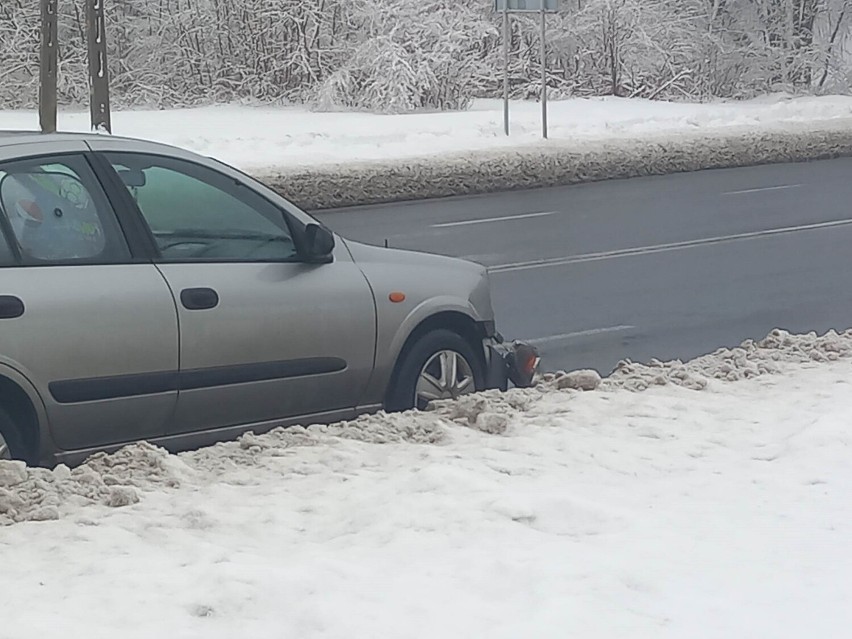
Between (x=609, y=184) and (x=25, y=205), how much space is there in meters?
16.5

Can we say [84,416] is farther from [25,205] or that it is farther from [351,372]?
[351,372]

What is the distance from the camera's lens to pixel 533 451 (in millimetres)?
6121

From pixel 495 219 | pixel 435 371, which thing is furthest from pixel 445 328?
pixel 495 219

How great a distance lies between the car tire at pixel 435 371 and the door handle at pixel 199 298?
45.4 inches

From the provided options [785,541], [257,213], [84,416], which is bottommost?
[785,541]

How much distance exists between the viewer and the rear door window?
→ 5691mm

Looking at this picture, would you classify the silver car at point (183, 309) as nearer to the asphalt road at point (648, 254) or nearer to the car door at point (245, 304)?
the car door at point (245, 304)

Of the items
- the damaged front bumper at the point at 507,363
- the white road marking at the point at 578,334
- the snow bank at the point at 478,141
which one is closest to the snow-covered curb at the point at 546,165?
the snow bank at the point at 478,141

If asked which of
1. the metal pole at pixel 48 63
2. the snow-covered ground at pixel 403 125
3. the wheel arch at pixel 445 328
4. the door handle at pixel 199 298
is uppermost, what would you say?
the metal pole at pixel 48 63

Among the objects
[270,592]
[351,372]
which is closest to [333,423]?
[351,372]

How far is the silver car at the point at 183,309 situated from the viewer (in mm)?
5621

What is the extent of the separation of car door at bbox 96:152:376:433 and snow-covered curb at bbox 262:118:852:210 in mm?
12466

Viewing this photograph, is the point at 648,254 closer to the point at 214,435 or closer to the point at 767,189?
the point at 767,189

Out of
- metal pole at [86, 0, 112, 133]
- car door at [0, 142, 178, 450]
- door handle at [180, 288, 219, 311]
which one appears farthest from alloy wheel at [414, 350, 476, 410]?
metal pole at [86, 0, 112, 133]
